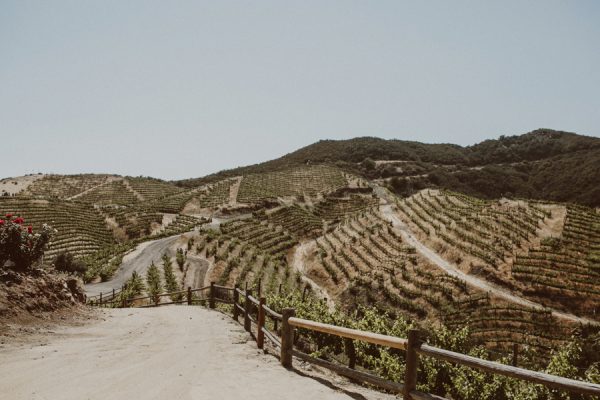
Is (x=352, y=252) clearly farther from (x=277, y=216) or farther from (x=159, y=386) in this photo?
(x=159, y=386)

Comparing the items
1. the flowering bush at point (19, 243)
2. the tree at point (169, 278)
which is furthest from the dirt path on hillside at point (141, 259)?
the flowering bush at point (19, 243)

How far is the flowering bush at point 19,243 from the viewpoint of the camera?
13.4m

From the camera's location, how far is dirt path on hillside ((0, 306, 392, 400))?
21.7ft

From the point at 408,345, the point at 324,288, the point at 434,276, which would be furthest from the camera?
the point at 324,288

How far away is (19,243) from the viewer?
13.6 m

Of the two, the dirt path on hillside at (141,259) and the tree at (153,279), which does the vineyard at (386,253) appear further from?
the dirt path on hillside at (141,259)

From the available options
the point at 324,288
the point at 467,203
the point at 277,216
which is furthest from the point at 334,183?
the point at 324,288

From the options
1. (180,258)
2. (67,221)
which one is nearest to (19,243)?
(180,258)

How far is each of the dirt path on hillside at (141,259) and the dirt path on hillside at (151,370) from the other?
2609cm

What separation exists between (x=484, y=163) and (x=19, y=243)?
144294 mm

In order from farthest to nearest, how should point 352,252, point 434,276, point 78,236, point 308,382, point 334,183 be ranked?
1. point 334,183
2. point 78,236
3. point 352,252
4. point 434,276
5. point 308,382

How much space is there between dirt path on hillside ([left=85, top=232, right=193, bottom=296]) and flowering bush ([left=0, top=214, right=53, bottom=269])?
2164 centimetres

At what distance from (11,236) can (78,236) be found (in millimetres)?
50288

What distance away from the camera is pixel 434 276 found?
114 ft
